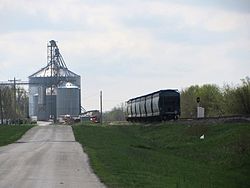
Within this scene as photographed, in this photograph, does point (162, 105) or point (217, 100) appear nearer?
point (162, 105)

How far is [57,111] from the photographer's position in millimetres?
134125

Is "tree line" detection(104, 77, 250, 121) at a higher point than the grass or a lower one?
higher

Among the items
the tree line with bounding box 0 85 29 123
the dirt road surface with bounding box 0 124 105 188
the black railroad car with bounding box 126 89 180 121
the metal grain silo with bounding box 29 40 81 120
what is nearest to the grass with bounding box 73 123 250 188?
the dirt road surface with bounding box 0 124 105 188

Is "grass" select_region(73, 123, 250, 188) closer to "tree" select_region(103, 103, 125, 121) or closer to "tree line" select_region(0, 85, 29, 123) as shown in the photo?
"tree line" select_region(0, 85, 29, 123)

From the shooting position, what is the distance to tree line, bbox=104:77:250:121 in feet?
221

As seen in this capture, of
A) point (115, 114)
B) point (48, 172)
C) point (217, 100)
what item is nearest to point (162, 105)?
point (217, 100)

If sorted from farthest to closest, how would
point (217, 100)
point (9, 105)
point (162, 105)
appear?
point (9, 105)
point (217, 100)
point (162, 105)

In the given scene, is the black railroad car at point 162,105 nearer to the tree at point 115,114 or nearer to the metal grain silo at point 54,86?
the metal grain silo at point 54,86

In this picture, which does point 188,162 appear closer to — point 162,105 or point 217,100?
point 162,105

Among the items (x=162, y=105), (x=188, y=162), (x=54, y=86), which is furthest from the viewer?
(x=54, y=86)

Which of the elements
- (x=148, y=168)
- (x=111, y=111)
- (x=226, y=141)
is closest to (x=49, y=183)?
(x=148, y=168)

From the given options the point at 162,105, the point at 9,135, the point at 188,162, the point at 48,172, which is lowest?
the point at 188,162

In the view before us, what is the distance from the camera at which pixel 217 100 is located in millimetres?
89000

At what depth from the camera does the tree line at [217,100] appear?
6744 centimetres
